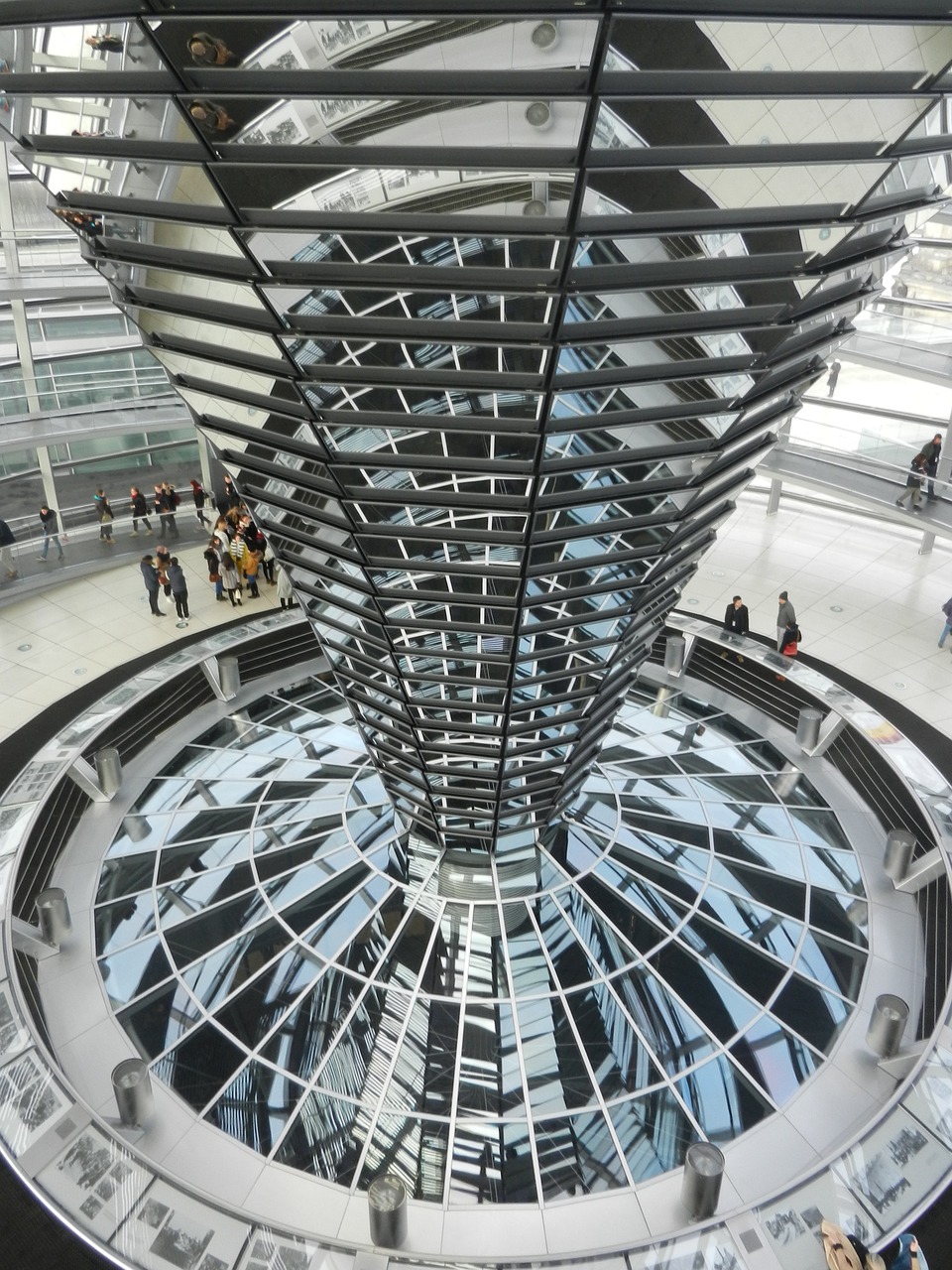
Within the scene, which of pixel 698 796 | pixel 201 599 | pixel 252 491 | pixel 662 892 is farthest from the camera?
pixel 201 599

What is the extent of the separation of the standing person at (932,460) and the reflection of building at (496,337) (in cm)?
1286

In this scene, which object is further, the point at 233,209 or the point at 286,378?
the point at 286,378

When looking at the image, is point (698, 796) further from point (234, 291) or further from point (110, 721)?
point (234, 291)

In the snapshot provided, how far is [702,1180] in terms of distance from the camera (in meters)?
10.3

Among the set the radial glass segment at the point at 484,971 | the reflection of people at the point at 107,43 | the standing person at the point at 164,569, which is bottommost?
the radial glass segment at the point at 484,971

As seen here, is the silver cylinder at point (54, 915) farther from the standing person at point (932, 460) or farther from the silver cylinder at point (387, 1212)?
the standing person at point (932, 460)

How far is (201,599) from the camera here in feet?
75.8

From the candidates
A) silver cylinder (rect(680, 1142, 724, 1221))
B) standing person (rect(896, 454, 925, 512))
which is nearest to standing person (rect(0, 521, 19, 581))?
silver cylinder (rect(680, 1142, 724, 1221))

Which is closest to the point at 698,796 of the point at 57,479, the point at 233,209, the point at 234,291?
the point at 234,291

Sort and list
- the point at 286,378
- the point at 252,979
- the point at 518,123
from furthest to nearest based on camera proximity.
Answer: the point at 252,979 < the point at 286,378 < the point at 518,123

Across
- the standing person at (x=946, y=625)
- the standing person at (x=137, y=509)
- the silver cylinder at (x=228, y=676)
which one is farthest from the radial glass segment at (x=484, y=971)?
the standing person at (x=137, y=509)

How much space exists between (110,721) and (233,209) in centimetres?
1190

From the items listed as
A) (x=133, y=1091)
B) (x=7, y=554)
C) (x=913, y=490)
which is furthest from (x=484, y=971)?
(x=7, y=554)

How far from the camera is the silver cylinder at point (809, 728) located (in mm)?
17719
